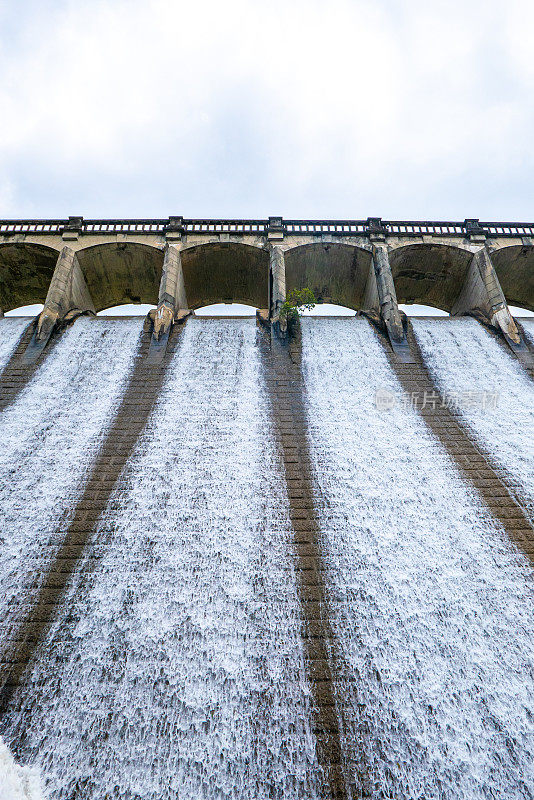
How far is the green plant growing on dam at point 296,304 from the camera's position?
13781 mm

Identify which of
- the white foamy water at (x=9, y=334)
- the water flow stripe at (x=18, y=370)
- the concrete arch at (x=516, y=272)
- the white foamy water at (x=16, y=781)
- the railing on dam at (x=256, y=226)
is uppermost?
the railing on dam at (x=256, y=226)

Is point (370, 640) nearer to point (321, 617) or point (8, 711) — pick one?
point (321, 617)

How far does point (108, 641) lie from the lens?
5797 mm

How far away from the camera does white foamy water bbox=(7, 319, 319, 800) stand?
15.4 feet

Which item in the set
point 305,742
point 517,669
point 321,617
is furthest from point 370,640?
point 517,669

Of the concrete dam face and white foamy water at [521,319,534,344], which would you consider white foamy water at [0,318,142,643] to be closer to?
the concrete dam face

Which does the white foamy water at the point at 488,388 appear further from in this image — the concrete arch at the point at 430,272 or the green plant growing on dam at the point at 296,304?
the green plant growing on dam at the point at 296,304

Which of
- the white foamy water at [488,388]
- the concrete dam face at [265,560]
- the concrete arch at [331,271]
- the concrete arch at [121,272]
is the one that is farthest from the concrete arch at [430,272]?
the concrete arch at [121,272]

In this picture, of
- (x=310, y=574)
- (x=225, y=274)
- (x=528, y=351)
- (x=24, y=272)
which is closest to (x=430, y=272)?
A: (x=528, y=351)

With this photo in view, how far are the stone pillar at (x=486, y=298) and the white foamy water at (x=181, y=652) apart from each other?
10.3 meters

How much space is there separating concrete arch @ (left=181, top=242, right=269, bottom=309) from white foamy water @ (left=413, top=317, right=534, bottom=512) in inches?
273

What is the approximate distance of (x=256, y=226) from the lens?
16.9 metres

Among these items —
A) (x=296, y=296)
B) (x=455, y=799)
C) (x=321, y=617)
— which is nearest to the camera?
(x=455, y=799)

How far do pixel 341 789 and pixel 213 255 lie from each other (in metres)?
16.3
